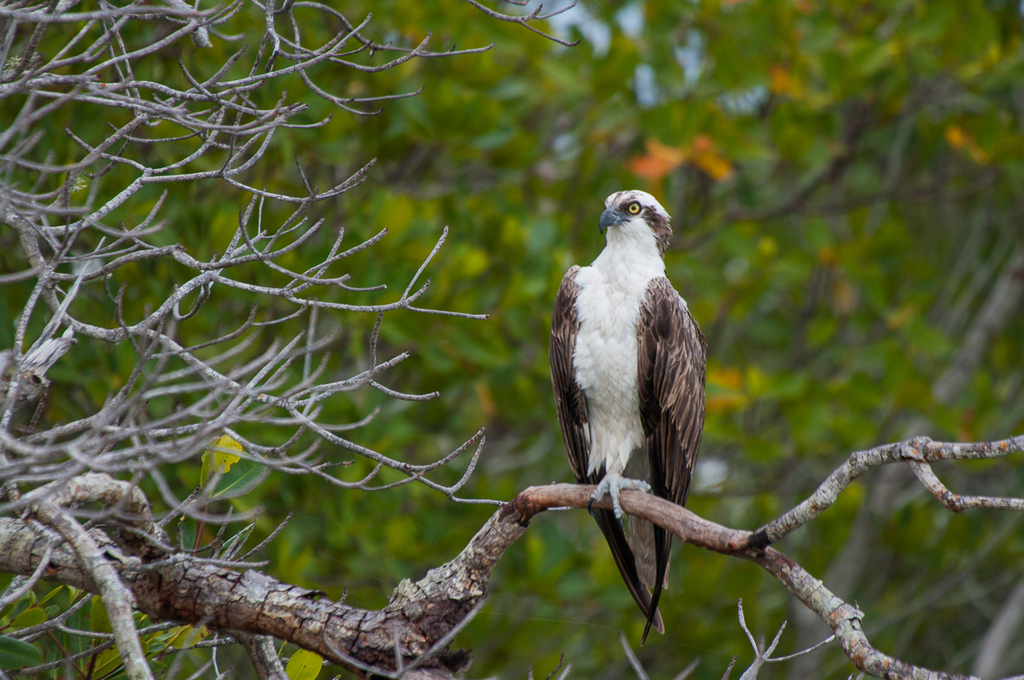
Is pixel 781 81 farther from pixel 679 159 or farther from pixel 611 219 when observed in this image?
pixel 611 219

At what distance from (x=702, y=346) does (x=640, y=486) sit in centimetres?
87

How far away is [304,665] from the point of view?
2736 millimetres

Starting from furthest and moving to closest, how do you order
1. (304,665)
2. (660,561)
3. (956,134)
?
(956,134)
(660,561)
(304,665)

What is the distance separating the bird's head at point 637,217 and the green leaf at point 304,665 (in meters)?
2.35

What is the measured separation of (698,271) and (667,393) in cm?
217

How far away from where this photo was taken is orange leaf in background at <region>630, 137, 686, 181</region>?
21.3ft

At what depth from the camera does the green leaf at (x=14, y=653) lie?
8.20ft

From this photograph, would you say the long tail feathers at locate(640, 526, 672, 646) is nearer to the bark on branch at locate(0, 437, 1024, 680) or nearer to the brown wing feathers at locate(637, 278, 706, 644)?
the brown wing feathers at locate(637, 278, 706, 644)

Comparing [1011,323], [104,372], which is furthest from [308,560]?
[1011,323]

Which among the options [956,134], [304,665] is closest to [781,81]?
[956,134]

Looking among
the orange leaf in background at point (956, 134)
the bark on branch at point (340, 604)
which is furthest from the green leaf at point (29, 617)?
the orange leaf in background at point (956, 134)

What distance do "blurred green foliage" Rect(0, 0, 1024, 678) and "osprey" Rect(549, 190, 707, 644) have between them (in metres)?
1.02

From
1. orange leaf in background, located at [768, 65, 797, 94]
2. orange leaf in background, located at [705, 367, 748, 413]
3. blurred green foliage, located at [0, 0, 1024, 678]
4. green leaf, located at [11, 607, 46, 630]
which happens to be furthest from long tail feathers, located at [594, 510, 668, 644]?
orange leaf in background, located at [768, 65, 797, 94]

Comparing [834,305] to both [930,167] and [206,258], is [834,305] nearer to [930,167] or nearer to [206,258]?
[930,167]
